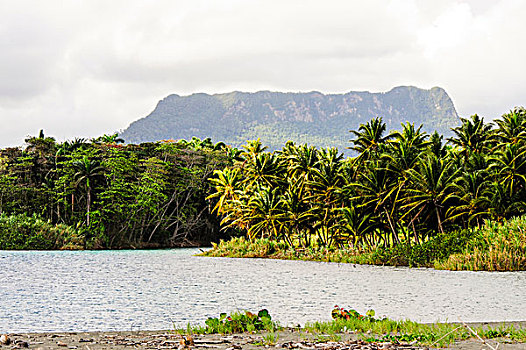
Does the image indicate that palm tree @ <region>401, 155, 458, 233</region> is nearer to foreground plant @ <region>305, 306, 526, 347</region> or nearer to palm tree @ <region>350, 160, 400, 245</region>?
palm tree @ <region>350, 160, 400, 245</region>

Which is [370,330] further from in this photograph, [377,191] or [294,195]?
[294,195]

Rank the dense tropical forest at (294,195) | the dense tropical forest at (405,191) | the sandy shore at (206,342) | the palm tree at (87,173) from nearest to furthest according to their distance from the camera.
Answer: the sandy shore at (206,342)
the dense tropical forest at (405,191)
the dense tropical forest at (294,195)
the palm tree at (87,173)

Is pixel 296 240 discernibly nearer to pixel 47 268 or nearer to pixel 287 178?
pixel 287 178

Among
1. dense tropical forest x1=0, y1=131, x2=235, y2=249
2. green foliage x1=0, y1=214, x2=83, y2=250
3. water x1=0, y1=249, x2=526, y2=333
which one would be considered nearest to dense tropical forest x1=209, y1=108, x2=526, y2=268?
water x1=0, y1=249, x2=526, y2=333

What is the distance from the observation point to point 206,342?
26.3 ft

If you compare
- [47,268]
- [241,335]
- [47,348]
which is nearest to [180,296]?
[241,335]

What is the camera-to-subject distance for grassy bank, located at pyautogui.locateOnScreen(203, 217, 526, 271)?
25.5m

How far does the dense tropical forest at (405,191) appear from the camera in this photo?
2869 cm

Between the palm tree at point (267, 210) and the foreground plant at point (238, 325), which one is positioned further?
the palm tree at point (267, 210)

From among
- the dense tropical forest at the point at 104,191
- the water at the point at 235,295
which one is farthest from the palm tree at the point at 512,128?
the dense tropical forest at the point at 104,191

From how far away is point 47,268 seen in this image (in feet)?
102

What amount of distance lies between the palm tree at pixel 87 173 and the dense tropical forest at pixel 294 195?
13cm

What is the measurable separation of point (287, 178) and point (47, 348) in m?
35.0

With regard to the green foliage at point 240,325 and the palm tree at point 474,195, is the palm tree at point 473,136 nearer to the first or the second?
the palm tree at point 474,195
